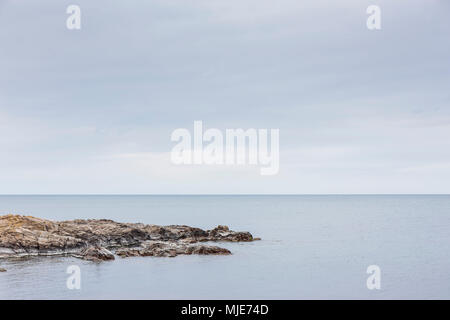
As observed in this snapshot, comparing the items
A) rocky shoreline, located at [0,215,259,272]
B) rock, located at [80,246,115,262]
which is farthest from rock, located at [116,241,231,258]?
rock, located at [80,246,115,262]

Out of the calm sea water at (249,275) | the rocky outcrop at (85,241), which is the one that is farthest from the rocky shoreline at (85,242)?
the calm sea water at (249,275)

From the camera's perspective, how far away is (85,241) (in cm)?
5538

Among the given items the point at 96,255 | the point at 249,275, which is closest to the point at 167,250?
the point at 96,255

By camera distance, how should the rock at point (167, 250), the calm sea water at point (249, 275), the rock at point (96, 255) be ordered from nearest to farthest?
1. the calm sea water at point (249, 275)
2. the rock at point (96, 255)
3. the rock at point (167, 250)

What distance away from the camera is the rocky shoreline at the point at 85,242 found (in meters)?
51.2

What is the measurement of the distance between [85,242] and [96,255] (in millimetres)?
6074

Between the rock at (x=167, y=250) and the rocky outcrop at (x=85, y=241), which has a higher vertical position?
the rocky outcrop at (x=85, y=241)

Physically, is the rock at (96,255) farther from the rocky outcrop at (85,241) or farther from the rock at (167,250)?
the rock at (167,250)

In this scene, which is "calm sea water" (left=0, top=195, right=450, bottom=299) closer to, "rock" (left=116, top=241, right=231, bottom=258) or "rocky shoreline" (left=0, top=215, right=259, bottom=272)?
"rock" (left=116, top=241, right=231, bottom=258)

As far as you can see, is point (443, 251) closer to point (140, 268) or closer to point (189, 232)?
point (189, 232)

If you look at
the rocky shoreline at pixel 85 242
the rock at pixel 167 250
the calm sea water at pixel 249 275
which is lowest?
the calm sea water at pixel 249 275
